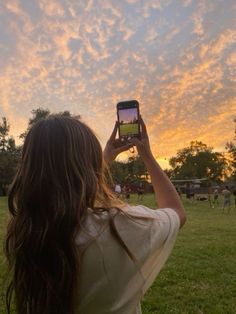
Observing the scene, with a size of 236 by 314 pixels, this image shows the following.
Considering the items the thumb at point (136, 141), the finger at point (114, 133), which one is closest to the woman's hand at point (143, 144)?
the thumb at point (136, 141)

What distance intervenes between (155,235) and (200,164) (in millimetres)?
114601

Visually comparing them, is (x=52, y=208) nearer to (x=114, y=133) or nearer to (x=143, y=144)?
(x=143, y=144)

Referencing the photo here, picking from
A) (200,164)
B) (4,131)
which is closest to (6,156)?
(4,131)

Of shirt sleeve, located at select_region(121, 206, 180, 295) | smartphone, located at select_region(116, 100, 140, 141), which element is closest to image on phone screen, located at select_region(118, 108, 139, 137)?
smartphone, located at select_region(116, 100, 140, 141)

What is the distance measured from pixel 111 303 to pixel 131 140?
3.23 ft

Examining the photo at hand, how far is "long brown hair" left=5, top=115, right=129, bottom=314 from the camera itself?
1.73 meters

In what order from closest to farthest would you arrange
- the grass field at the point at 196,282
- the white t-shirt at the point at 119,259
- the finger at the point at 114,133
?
the white t-shirt at the point at 119,259, the finger at the point at 114,133, the grass field at the point at 196,282

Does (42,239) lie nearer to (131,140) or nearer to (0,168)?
(131,140)

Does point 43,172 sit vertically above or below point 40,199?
above

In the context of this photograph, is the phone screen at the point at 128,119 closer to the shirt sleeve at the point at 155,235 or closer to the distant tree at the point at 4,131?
the shirt sleeve at the point at 155,235

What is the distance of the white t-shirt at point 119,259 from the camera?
171cm

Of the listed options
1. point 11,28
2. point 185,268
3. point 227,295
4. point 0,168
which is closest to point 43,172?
point 227,295

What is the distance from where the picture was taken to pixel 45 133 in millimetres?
1883

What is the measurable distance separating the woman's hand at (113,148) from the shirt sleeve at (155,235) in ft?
2.35
